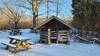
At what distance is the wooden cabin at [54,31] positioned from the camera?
19328 mm

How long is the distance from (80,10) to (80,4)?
0.85m

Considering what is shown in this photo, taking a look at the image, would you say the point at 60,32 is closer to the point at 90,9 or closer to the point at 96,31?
the point at 96,31

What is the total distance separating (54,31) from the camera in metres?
19.6

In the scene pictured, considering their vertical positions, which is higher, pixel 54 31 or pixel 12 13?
pixel 54 31

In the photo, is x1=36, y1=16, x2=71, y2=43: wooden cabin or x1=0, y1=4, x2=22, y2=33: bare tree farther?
x1=0, y1=4, x2=22, y2=33: bare tree

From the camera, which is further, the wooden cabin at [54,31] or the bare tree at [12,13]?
the bare tree at [12,13]

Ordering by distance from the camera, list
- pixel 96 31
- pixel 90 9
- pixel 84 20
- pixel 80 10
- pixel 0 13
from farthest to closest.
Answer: pixel 0 13 < pixel 80 10 < pixel 90 9 < pixel 84 20 < pixel 96 31

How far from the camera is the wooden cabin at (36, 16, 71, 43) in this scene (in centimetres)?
1933

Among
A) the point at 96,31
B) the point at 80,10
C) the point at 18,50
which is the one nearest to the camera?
the point at 18,50

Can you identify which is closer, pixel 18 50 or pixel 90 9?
pixel 18 50

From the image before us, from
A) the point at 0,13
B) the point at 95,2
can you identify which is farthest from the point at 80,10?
the point at 0,13

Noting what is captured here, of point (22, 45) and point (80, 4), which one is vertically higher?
point (80, 4)

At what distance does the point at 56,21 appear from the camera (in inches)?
776

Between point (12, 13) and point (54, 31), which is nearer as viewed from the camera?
point (54, 31)
